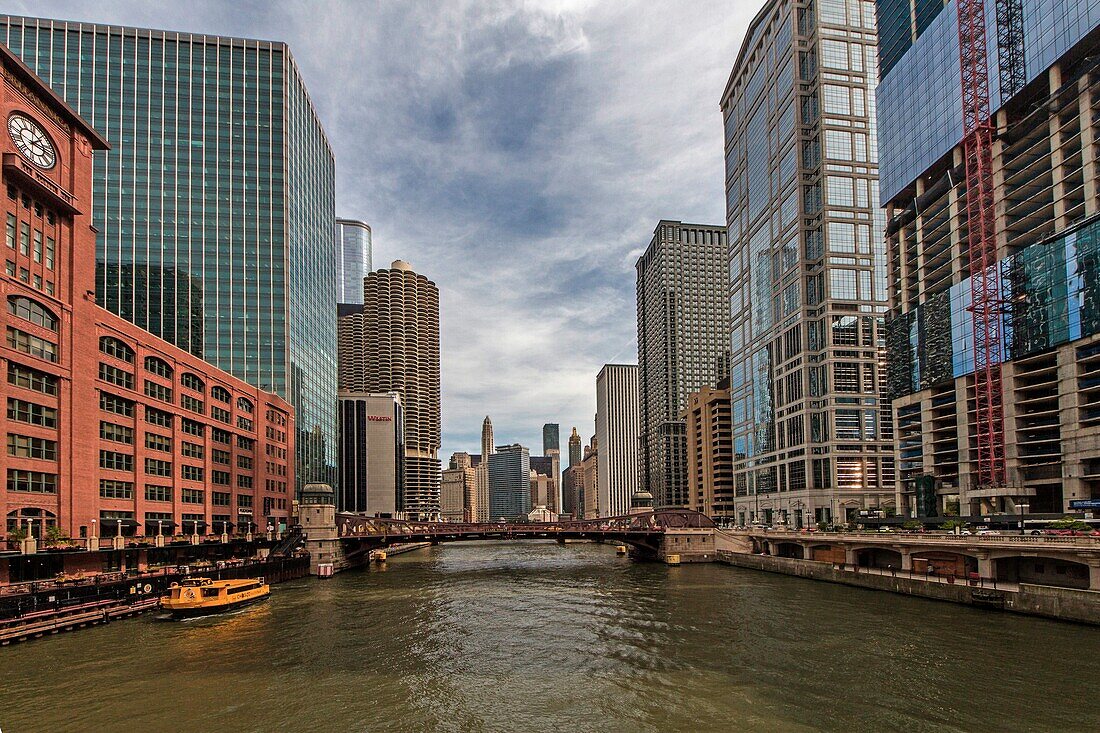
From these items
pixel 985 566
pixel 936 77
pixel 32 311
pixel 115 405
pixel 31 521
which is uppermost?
pixel 936 77

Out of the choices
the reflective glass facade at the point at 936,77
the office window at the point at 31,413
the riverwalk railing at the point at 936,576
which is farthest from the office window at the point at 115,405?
the reflective glass facade at the point at 936,77

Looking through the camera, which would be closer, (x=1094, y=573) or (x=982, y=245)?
(x=1094, y=573)

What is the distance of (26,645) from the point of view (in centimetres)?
5247

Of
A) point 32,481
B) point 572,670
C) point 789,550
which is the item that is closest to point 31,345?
point 32,481

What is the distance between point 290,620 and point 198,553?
39.8 metres

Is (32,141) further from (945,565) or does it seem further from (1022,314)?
(1022,314)

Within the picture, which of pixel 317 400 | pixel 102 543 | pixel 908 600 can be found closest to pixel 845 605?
pixel 908 600

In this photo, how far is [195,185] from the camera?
6137 inches

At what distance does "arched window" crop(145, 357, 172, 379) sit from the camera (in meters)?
91.6

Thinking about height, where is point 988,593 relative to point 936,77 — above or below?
below

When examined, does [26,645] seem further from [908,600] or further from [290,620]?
[908,600]

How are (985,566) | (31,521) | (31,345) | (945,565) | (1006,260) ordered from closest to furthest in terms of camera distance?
(31,521) < (31,345) < (985,566) < (945,565) < (1006,260)

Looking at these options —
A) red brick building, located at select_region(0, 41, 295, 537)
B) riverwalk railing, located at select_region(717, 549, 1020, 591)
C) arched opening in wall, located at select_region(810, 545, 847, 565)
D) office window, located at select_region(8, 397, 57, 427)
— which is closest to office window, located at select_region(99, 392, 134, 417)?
red brick building, located at select_region(0, 41, 295, 537)

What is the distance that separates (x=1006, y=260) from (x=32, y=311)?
125 m
